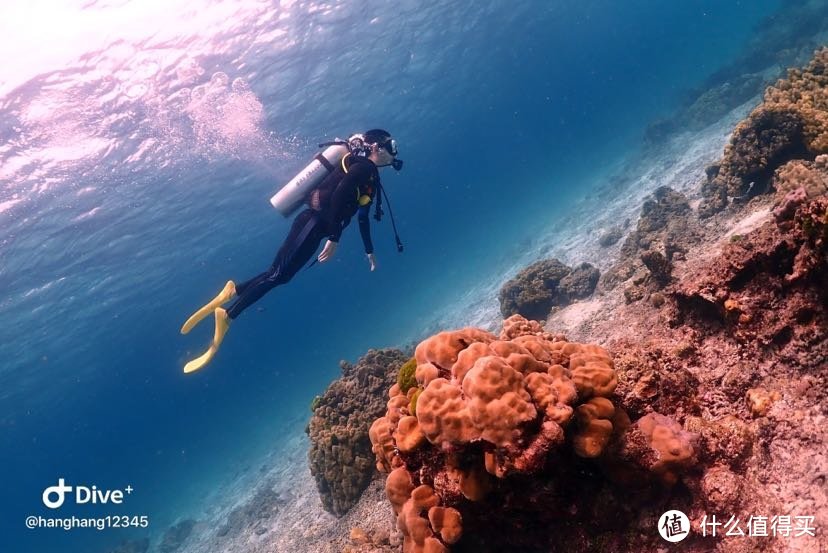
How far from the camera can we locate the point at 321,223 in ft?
32.1

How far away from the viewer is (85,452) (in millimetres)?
78000

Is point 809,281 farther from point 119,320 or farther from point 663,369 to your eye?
point 119,320

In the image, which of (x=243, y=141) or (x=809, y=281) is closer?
(x=809, y=281)

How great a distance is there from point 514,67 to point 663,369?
62.3m

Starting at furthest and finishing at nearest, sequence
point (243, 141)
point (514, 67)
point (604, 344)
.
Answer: point (514, 67)
point (243, 141)
point (604, 344)

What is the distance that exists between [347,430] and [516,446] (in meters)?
5.86

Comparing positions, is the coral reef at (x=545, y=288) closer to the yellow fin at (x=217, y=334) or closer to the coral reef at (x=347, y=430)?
the coral reef at (x=347, y=430)

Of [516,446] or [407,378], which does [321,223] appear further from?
[516,446]

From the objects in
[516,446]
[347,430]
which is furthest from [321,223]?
[516,446]

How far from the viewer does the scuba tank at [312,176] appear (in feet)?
32.4

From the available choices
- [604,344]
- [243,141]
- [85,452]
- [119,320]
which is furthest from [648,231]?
[85,452]

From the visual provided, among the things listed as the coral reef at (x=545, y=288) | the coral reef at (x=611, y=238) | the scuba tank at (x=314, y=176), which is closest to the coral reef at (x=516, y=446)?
the scuba tank at (x=314, y=176)

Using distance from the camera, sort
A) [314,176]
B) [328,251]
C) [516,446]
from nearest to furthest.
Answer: [516,446] < [328,251] < [314,176]

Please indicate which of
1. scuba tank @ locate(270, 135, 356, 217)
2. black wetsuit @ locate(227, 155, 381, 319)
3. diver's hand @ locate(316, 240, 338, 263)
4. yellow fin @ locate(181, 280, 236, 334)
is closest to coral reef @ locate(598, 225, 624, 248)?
black wetsuit @ locate(227, 155, 381, 319)
